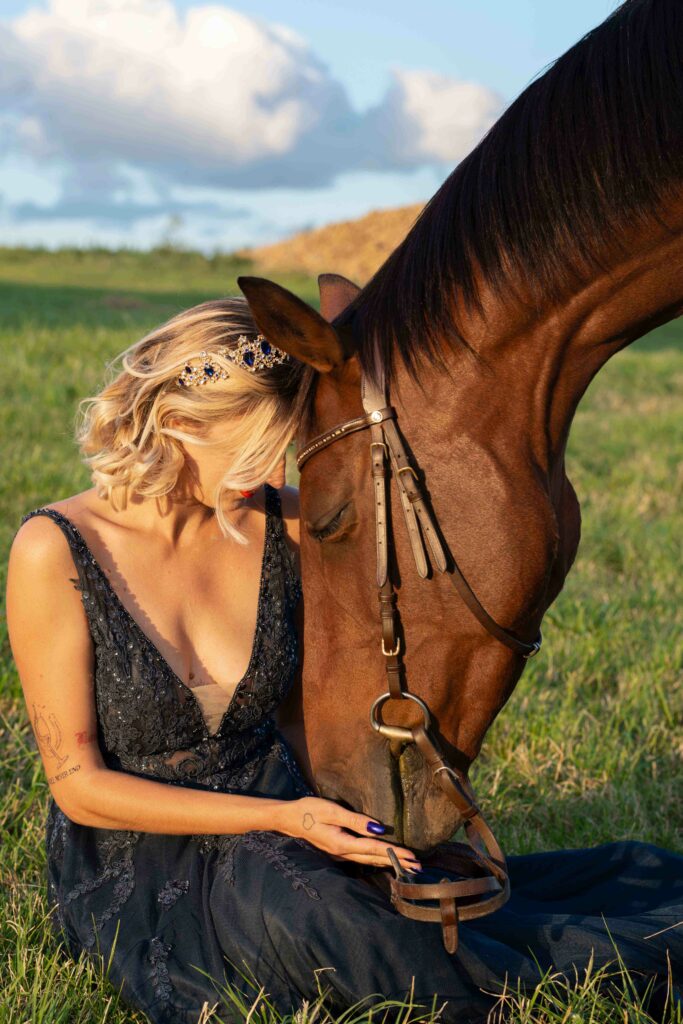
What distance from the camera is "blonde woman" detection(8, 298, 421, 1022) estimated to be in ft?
7.77

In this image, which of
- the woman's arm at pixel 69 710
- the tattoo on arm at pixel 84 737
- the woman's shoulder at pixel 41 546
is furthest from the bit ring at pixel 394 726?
the woman's shoulder at pixel 41 546

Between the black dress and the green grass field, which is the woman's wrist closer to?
the black dress

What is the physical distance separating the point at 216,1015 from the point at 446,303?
57.9 inches

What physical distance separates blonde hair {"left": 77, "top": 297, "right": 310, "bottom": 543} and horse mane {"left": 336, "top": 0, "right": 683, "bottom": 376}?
0.43 metres

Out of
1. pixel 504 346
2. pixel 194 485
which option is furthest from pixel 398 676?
pixel 194 485

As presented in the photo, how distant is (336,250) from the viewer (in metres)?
26.2

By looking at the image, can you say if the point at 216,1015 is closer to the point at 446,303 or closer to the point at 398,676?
the point at 398,676

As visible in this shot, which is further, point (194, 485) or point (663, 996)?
point (194, 485)

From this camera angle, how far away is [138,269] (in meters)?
23.6

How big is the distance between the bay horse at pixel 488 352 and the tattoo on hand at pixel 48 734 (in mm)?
759

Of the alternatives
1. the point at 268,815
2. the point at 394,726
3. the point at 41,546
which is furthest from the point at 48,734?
the point at 394,726

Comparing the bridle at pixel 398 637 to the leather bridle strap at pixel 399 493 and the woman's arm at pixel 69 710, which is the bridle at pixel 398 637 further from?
the woman's arm at pixel 69 710

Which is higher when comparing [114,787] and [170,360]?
[170,360]

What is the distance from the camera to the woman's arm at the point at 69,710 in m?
2.55
